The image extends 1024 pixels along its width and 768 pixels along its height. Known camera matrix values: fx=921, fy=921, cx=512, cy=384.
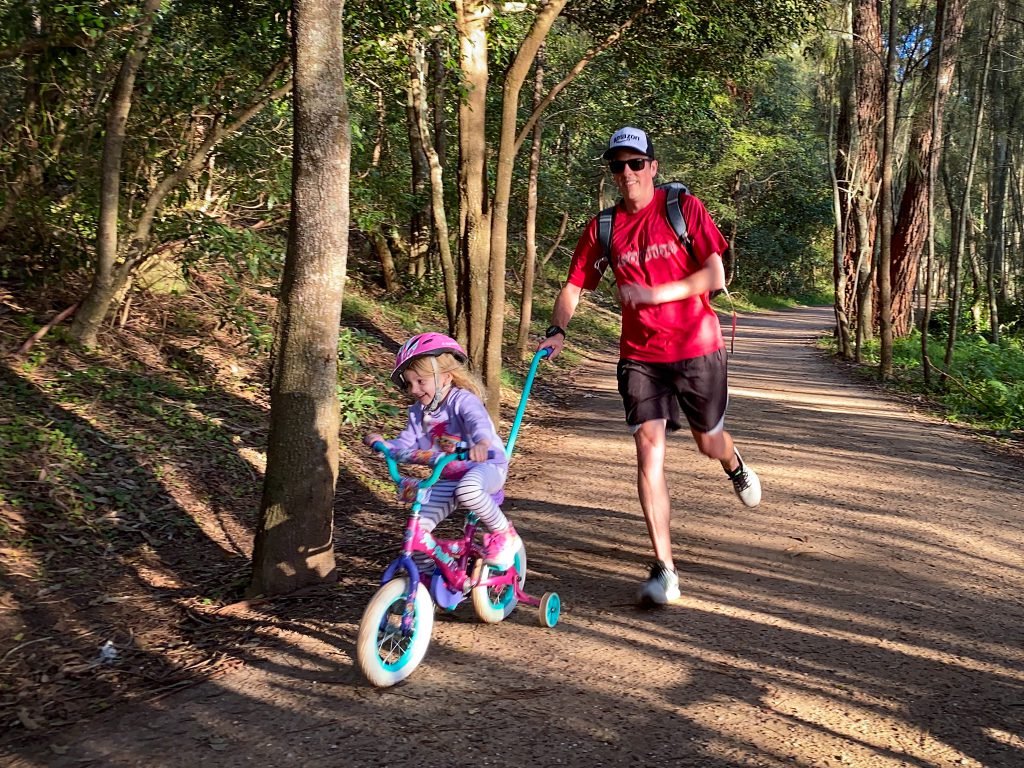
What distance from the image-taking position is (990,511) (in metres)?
7.16

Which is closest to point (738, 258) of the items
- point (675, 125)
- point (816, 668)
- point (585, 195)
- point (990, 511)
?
point (585, 195)

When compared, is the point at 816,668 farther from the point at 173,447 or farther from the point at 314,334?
the point at 173,447

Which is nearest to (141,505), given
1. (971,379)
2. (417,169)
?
(417,169)

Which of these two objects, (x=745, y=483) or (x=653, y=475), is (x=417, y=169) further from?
(x=653, y=475)

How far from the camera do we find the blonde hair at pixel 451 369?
14.1ft

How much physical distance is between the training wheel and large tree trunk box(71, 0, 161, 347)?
5.89 m

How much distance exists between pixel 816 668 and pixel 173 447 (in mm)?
5165

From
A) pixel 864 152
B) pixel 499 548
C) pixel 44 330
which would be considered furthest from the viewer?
pixel 864 152

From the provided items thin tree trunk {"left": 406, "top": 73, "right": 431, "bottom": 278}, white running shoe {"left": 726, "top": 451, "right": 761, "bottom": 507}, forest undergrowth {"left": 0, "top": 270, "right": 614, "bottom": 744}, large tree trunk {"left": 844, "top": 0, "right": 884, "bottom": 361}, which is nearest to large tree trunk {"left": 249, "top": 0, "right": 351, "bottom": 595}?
forest undergrowth {"left": 0, "top": 270, "right": 614, "bottom": 744}

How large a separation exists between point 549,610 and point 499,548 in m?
0.42

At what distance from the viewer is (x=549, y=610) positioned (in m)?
4.55

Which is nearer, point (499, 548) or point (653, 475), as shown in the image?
point (499, 548)

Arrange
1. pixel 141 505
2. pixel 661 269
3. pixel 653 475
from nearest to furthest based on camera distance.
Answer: pixel 661 269 < pixel 653 475 < pixel 141 505

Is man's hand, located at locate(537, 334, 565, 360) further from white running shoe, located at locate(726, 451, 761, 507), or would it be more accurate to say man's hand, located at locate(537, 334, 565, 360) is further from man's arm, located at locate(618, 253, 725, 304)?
white running shoe, located at locate(726, 451, 761, 507)
